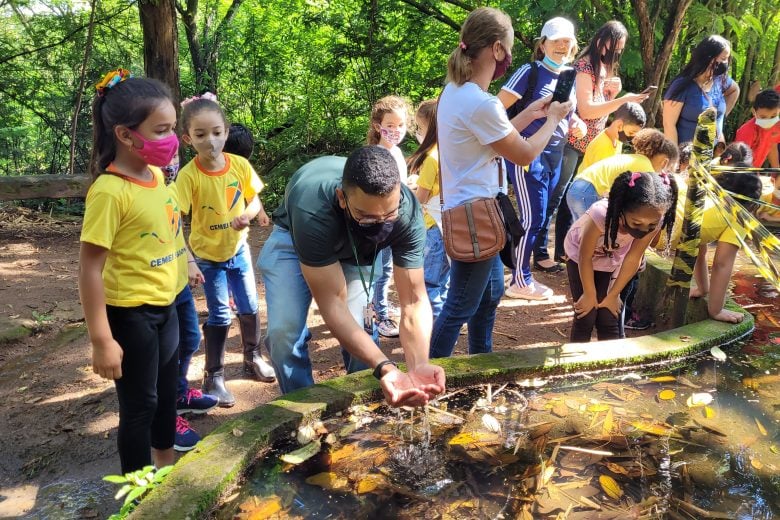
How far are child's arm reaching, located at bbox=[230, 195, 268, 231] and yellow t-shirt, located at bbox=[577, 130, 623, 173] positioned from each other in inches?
107

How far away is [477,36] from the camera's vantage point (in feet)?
9.86

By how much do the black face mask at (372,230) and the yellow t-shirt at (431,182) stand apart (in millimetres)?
1686

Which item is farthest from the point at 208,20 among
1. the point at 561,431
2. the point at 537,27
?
the point at 561,431

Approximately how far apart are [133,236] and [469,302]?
5.34 ft

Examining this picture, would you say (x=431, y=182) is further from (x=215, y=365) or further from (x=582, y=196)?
(x=215, y=365)

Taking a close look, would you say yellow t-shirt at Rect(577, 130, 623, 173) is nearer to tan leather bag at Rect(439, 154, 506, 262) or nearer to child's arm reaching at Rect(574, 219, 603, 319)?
child's arm reaching at Rect(574, 219, 603, 319)

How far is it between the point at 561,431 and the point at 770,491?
772 mm

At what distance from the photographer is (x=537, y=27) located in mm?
8133

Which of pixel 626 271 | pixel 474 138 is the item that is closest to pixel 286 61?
pixel 474 138

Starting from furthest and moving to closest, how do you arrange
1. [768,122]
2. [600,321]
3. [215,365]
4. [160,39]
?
[768,122] < [160,39] < [600,321] < [215,365]

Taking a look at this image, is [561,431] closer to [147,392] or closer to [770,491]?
[770,491]

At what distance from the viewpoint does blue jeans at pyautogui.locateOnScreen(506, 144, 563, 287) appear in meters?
4.63

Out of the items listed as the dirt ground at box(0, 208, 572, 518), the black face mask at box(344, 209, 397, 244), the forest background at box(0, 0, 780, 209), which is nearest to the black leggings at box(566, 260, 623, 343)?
the dirt ground at box(0, 208, 572, 518)

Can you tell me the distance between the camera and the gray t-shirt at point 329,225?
2.32 m
